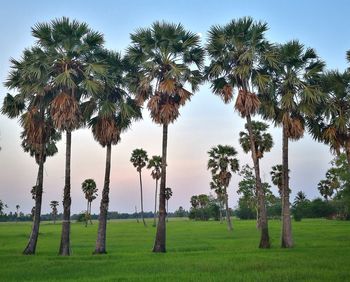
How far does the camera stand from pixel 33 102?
31312 millimetres

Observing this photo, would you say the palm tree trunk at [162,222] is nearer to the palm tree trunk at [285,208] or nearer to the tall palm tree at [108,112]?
the tall palm tree at [108,112]

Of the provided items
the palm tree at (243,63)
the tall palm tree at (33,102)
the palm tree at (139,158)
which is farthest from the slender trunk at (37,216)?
the palm tree at (139,158)

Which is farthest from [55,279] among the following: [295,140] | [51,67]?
[295,140]

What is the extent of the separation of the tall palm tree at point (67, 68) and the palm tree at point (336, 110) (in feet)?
55.6

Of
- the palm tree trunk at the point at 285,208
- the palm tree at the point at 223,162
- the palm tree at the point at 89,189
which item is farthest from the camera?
the palm tree at the point at 89,189

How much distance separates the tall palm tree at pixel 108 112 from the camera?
30625mm

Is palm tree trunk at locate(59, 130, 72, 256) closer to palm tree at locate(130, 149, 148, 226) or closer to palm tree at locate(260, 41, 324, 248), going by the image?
palm tree at locate(260, 41, 324, 248)

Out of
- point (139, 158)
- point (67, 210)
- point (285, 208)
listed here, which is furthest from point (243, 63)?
point (139, 158)

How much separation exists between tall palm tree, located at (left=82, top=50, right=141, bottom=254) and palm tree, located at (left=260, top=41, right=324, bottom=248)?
416 inches

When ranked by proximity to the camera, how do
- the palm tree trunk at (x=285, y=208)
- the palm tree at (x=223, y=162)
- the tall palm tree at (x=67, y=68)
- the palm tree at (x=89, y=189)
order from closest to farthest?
the tall palm tree at (x=67, y=68), the palm tree trunk at (x=285, y=208), the palm tree at (x=223, y=162), the palm tree at (x=89, y=189)

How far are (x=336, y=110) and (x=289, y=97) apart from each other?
408 cm

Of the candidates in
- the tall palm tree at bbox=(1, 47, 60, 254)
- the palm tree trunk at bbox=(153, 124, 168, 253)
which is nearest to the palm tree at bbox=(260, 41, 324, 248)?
the palm tree trunk at bbox=(153, 124, 168, 253)

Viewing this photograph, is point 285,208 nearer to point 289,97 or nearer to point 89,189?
point 289,97

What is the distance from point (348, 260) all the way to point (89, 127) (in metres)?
19.3
